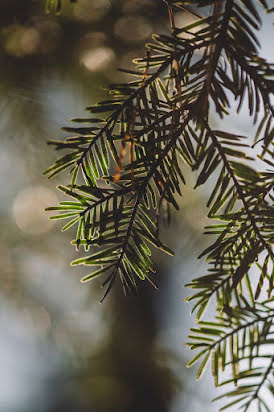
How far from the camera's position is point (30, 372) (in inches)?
77.2

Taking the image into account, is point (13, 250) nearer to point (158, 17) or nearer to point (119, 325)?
point (119, 325)

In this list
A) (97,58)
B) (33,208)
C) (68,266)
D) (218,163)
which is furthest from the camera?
(68,266)

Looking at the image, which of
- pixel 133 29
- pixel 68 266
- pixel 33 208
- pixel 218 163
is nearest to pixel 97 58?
pixel 133 29

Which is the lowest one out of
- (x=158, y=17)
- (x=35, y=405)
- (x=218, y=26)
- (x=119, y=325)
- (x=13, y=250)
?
(x=35, y=405)

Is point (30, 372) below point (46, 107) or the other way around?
below

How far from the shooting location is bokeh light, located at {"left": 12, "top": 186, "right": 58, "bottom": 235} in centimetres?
155

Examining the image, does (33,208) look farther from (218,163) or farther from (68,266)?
(218,163)

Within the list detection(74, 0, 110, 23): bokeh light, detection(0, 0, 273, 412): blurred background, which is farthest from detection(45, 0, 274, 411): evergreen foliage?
detection(74, 0, 110, 23): bokeh light

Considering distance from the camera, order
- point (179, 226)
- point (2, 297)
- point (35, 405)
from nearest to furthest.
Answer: point (179, 226) < point (2, 297) < point (35, 405)

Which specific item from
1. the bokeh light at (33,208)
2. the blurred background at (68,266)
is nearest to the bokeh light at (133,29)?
the blurred background at (68,266)

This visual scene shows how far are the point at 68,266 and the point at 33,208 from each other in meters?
0.30

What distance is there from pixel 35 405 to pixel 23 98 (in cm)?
138

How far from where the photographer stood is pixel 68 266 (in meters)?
1.73

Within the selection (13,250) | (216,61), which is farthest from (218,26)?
(13,250)
